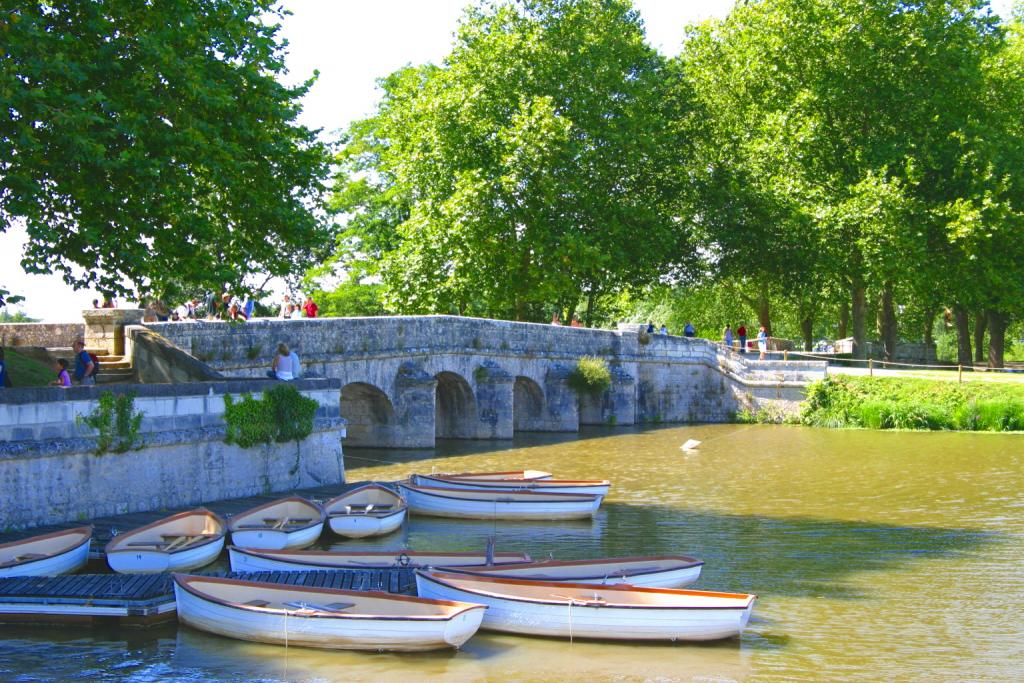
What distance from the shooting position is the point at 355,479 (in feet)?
73.9

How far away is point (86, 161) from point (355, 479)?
8.71 meters

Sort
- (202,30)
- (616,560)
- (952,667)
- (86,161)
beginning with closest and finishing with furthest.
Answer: (952,667) < (616,560) < (86,161) < (202,30)

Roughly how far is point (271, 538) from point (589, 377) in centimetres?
2021

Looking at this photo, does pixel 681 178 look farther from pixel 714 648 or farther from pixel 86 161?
pixel 714 648

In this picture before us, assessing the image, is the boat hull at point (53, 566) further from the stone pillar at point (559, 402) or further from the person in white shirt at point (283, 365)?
the stone pillar at point (559, 402)

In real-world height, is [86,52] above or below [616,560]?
above

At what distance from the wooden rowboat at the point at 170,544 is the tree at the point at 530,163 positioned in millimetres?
22696

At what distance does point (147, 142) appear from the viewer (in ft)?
54.5

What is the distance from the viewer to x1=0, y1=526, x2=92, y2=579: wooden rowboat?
12953mm

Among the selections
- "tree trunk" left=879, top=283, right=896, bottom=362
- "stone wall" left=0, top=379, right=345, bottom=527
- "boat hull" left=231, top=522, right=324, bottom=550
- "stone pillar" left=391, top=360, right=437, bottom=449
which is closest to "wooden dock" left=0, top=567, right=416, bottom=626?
"boat hull" left=231, top=522, right=324, bottom=550

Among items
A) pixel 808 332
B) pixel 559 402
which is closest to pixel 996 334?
pixel 808 332

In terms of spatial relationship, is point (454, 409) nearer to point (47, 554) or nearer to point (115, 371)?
point (115, 371)

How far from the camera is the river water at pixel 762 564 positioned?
11.1m

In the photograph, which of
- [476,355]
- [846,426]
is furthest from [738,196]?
[476,355]
